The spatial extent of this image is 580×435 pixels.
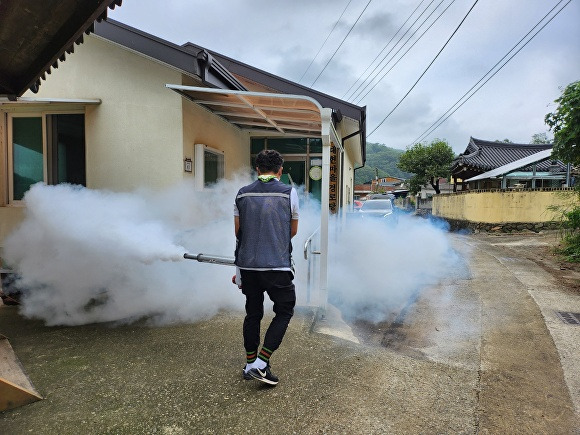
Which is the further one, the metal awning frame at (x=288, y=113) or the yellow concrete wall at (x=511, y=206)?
the yellow concrete wall at (x=511, y=206)

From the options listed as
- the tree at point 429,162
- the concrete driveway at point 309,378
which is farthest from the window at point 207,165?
the tree at point 429,162

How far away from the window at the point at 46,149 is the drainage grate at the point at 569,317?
23.7 ft

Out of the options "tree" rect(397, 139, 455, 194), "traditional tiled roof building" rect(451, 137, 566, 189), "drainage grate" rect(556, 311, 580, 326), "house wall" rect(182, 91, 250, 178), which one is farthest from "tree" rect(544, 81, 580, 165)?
"tree" rect(397, 139, 455, 194)

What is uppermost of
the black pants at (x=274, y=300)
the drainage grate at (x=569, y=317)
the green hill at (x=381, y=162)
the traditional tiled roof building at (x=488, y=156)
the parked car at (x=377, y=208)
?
the green hill at (x=381, y=162)

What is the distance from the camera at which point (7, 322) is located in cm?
444

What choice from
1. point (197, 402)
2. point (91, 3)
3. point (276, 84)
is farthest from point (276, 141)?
point (197, 402)

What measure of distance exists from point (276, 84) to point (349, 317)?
15.4 feet

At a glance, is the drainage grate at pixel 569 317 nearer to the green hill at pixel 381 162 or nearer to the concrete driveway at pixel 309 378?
the concrete driveway at pixel 309 378

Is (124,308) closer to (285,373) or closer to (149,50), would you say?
(285,373)

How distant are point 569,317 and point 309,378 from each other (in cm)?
408

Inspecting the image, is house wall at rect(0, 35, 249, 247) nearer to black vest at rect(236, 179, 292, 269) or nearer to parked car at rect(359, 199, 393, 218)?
black vest at rect(236, 179, 292, 269)

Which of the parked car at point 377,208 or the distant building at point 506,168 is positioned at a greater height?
the distant building at point 506,168

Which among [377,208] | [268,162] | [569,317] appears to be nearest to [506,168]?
[377,208]

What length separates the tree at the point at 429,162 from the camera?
1328 inches
